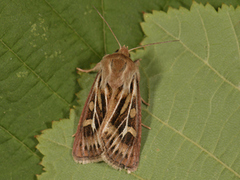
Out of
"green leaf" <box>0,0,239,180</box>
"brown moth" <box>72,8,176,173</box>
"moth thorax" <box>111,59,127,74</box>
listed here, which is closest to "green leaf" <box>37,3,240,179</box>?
"brown moth" <box>72,8,176,173</box>

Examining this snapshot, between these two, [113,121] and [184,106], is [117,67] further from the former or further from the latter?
[184,106]

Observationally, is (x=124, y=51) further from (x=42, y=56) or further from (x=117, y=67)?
(x=42, y=56)

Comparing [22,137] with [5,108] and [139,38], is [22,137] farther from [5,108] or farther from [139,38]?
[139,38]

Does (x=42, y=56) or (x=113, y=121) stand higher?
(x=42, y=56)

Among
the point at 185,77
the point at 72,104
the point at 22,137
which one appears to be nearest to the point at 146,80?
the point at 185,77

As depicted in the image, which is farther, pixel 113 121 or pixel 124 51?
pixel 124 51

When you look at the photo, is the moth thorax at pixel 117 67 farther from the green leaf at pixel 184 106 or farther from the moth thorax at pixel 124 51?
the green leaf at pixel 184 106

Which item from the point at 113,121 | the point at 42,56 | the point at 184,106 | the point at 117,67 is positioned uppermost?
the point at 42,56

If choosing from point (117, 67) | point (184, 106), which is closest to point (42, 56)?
point (117, 67)
